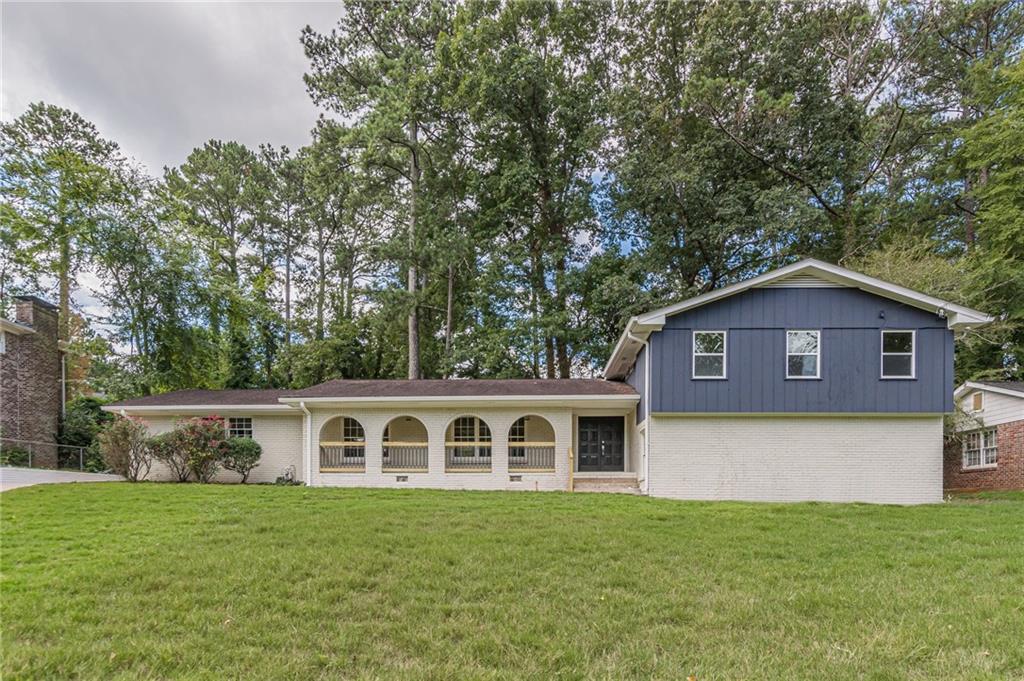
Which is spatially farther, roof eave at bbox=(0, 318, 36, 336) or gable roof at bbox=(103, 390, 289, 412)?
roof eave at bbox=(0, 318, 36, 336)

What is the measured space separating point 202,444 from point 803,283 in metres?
16.0

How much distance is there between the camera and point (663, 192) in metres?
19.8

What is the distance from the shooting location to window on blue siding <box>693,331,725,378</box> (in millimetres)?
12344

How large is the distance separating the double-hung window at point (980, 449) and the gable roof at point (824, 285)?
6.65 m

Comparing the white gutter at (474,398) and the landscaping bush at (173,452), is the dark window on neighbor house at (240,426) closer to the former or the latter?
the landscaping bush at (173,452)

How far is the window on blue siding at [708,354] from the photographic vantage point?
1234cm

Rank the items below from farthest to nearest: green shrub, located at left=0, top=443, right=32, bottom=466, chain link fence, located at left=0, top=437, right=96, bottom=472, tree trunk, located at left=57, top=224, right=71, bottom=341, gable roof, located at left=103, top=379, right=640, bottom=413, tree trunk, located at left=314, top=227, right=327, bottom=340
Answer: tree trunk, located at left=314, top=227, right=327, bottom=340
tree trunk, located at left=57, top=224, right=71, bottom=341
chain link fence, located at left=0, top=437, right=96, bottom=472
green shrub, located at left=0, top=443, right=32, bottom=466
gable roof, located at left=103, top=379, right=640, bottom=413

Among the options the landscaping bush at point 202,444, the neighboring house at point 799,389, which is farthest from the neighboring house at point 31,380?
the neighboring house at point 799,389

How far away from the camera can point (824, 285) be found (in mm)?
12180

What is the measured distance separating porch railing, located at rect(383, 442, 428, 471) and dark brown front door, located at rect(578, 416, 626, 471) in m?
4.73

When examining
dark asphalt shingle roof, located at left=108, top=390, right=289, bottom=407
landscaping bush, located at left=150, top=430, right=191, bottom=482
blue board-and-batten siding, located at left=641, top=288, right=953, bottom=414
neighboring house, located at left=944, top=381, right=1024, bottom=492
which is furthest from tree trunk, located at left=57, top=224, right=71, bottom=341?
neighboring house, located at left=944, top=381, right=1024, bottom=492

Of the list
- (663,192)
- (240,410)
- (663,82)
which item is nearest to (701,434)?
(663,192)

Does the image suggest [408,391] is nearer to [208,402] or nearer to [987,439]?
[208,402]

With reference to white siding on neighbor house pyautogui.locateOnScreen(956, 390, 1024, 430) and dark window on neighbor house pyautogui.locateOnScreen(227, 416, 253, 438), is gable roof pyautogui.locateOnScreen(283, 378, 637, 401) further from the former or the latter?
white siding on neighbor house pyautogui.locateOnScreen(956, 390, 1024, 430)
